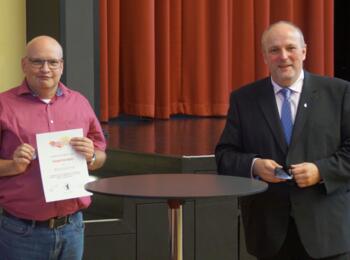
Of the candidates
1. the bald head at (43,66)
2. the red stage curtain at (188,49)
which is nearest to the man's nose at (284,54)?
the bald head at (43,66)

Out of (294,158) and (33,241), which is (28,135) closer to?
(33,241)

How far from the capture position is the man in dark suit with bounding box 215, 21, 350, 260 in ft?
7.30

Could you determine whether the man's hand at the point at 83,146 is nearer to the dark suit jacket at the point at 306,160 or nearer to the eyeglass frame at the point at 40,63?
the eyeglass frame at the point at 40,63

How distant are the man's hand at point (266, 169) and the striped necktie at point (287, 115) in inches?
4.5

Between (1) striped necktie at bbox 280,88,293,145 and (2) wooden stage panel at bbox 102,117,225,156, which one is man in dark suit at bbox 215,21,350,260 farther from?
(2) wooden stage panel at bbox 102,117,225,156

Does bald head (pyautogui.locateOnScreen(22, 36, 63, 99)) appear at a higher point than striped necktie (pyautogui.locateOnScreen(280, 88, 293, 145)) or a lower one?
higher

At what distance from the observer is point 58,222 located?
7.44 ft

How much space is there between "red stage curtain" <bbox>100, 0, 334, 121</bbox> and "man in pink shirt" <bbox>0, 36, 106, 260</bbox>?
290 centimetres

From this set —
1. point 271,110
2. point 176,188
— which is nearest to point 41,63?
point 176,188

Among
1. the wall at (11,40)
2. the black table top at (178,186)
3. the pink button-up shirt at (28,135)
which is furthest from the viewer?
the wall at (11,40)

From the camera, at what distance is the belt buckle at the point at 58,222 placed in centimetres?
225

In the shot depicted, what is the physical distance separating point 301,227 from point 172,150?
1.45 m

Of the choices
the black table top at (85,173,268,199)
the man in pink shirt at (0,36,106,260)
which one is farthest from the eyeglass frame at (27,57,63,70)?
the black table top at (85,173,268,199)

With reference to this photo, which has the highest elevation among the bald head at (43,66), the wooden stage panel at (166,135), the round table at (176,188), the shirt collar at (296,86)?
the bald head at (43,66)
